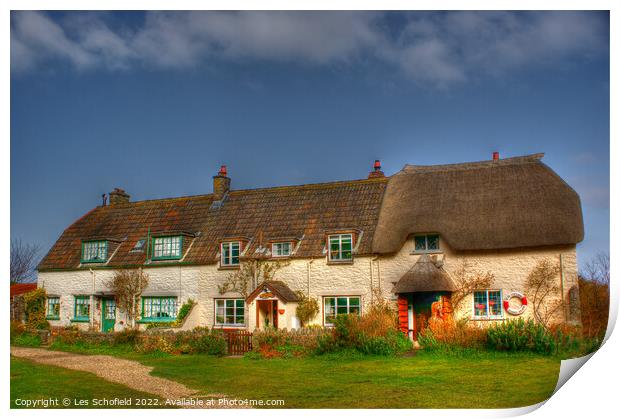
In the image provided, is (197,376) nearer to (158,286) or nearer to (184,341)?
(184,341)

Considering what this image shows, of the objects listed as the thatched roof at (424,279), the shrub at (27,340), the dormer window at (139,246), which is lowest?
the shrub at (27,340)

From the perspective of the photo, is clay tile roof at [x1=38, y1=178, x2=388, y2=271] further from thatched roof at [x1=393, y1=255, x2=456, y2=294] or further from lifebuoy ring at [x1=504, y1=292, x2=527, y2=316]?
lifebuoy ring at [x1=504, y1=292, x2=527, y2=316]

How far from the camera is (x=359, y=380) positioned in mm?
13570

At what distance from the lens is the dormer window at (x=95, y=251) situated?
2497 cm

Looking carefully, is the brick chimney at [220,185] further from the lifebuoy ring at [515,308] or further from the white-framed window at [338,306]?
the lifebuoy ring at [515,308]

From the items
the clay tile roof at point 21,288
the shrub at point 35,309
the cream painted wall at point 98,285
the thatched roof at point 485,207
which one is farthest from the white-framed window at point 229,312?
the clay tile roof at point 21,288

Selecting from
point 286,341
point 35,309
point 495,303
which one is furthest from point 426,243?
point 35,309

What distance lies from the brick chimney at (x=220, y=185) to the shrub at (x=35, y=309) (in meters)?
8.14

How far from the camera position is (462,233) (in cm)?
1917

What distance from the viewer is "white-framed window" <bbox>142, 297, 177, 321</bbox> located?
76.6ft

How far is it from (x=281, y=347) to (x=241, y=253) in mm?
5089

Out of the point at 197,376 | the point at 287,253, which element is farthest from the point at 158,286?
the point at 197,376

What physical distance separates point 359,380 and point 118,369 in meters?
6.53

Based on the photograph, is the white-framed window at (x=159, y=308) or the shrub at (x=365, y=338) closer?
the shrub at (x=365, y=338)
